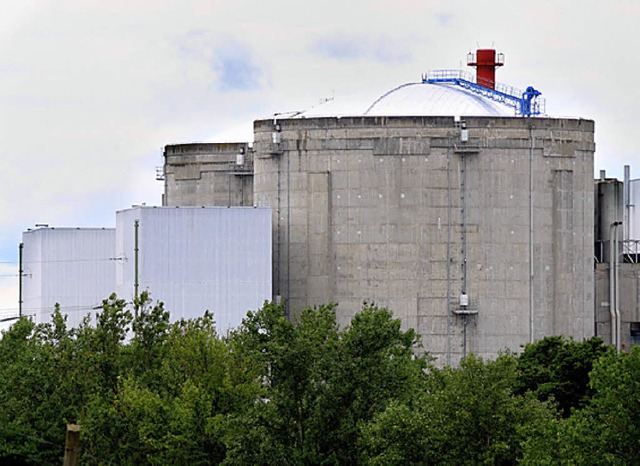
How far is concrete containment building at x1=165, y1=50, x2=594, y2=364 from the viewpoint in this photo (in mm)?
85438

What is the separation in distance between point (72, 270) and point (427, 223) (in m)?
22.0

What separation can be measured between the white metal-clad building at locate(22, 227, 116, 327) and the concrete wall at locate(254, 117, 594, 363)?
13.0m

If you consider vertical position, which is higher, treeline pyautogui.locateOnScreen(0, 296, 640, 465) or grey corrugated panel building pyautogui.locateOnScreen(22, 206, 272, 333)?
grey corrugated panel building pyautogui.locateOnScreen(22, 206, 272, 333)

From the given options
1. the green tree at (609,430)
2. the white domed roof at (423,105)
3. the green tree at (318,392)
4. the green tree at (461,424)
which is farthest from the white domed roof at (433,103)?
the green tree at (609,430)

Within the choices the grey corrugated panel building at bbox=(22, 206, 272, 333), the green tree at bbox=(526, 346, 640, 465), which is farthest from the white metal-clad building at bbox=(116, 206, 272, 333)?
the green tree at bbox=(526, 346, 640, 465)

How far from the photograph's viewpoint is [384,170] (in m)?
86.1

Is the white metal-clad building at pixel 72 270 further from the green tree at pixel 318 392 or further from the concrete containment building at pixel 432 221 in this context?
the green tree at pixel 318 392

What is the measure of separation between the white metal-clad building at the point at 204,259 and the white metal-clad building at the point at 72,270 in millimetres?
11123

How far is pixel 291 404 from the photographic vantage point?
174 ft

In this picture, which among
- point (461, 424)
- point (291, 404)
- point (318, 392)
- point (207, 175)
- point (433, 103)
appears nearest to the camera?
point (461, 424)

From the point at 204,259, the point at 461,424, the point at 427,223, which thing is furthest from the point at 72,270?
the point at 461,424

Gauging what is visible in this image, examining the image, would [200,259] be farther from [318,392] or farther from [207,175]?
[318,392]

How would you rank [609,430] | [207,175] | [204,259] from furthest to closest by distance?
[207,175], [204,259], [609,430]

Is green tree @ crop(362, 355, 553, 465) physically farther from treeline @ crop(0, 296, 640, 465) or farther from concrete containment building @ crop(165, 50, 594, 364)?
concrete containment building @ crop(165, 50, 594, 364)
